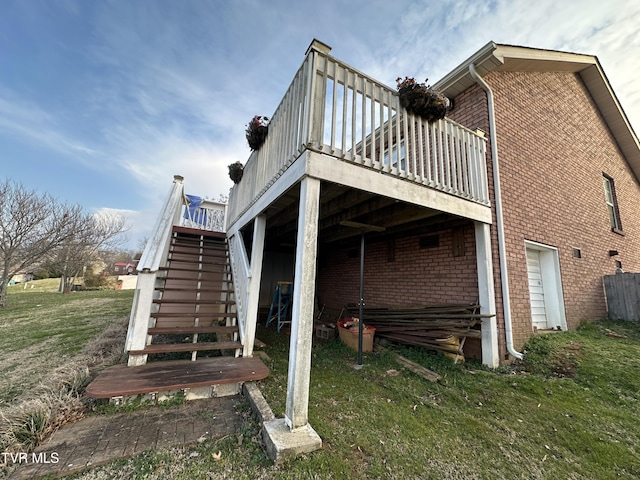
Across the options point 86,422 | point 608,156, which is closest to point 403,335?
point 86,422

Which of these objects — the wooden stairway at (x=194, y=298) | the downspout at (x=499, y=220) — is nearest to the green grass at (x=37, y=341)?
the wooden stairway at (x=194, y=298)

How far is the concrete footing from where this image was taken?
6.28 ft

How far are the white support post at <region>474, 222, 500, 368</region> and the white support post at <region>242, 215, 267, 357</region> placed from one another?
3429 mm

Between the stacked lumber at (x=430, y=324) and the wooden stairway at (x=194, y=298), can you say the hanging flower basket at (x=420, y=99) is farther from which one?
the wooden stairway at (x=194, y=298)

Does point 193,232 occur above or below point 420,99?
below

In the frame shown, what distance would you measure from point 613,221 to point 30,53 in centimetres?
1575

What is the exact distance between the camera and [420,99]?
3.39 meters

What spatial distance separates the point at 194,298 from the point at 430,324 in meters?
4.25

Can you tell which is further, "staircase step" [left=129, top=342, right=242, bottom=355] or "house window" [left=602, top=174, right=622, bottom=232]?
"house window" [left=602, top=174, right=622, bottom=232]

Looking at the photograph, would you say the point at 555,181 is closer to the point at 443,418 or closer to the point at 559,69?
the point at 559,69

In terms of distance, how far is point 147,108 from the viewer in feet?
26.5

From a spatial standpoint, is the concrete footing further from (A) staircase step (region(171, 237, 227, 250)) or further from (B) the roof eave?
(B) the roof eave

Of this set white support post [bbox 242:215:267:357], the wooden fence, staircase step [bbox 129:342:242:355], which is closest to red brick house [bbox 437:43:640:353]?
the wooden fence

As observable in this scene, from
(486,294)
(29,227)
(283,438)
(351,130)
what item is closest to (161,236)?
(351,130)
